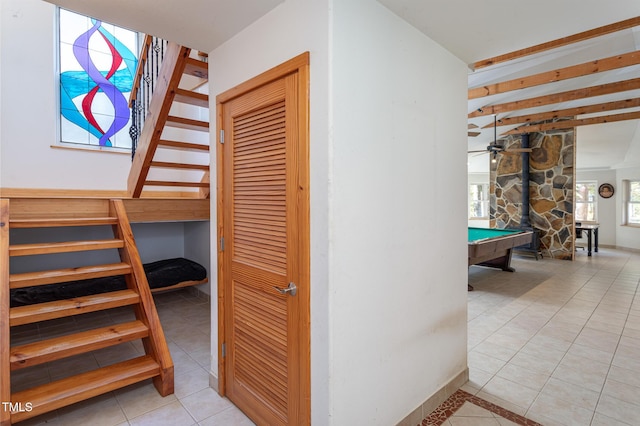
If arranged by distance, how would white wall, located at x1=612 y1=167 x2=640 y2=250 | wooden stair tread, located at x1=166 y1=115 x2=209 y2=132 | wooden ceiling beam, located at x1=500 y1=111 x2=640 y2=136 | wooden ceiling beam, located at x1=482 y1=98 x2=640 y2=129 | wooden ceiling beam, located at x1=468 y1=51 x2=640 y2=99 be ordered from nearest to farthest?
1. wooden stair tread, located at x1=166 y1=115 x2=209 y2=132
2. wooden ceiling beam, located at x1=468 y1=51 x2=640 y2=99
3. wooden ceiling beam, located at x1=482 y1=98 x2=640 y2=129
4. wooden ceiling beam, located at x1=500 y1=111 x2=640 y2=136
5. white wall, located at x1=612 y1=167 x2=640 y2=250

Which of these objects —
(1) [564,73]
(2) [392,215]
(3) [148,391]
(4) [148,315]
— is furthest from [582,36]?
(3) [148,391]

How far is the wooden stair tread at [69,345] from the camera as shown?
192cm

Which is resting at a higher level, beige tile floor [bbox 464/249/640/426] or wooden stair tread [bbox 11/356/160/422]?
wooden stair tread [bbox 11/356/160/422]

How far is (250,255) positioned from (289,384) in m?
0.76

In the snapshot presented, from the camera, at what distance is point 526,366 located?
2.67 m

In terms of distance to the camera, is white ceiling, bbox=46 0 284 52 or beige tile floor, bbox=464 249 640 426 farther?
beige tile floor, bbox=464 249 640 426

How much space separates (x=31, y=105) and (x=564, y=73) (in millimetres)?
6627

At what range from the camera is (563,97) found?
Result: 5223 millimetres

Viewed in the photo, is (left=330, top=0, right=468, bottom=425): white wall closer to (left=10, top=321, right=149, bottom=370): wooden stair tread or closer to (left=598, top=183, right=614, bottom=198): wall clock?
(left=10, top=321, right=149, bottom=370): wooden stair tread

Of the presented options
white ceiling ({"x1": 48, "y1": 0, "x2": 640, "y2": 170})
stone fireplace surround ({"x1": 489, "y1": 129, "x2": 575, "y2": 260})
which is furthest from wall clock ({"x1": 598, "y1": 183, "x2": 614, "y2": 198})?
white ceiling ({"x1": 48, "y1": 0, "x2": 640, "y2": 170})

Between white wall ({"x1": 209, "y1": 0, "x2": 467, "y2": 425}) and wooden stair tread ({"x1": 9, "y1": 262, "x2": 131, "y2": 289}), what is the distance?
5.31 ft

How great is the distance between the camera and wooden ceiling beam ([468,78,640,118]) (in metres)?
4.63

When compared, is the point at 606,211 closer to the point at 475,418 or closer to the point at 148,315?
the point at 475,418

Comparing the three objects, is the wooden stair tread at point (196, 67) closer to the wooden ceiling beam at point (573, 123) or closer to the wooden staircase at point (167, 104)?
the wooden staircase at point (167, 104)
